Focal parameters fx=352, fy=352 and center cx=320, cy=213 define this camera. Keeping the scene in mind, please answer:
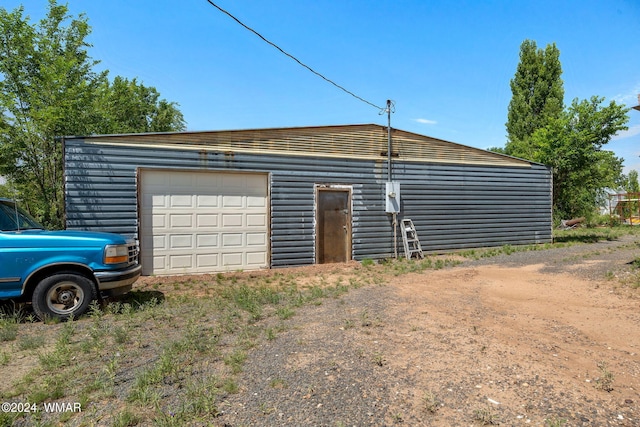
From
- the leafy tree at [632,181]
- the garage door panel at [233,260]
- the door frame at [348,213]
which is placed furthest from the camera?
the leafy tree at [632,181]

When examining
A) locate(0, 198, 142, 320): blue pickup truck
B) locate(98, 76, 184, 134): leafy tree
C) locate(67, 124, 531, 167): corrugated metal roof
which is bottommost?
locate(0, 198, 142, 320): blue pickup truck

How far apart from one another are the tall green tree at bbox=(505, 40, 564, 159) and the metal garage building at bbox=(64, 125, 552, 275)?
18.3 meters

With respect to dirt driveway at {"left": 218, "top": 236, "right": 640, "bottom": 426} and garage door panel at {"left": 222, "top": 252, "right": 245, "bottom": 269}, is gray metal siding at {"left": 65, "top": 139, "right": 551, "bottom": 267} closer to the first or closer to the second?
garage door panel at {"left": 222, "top": 252, "right": 245, "bottom": 269}

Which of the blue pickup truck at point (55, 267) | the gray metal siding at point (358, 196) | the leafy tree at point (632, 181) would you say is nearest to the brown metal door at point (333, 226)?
the gray metal siding at point (358, 196)

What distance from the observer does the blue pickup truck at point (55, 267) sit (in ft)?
15.4

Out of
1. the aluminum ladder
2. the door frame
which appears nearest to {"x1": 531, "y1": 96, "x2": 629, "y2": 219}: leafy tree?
the aluminum ladder

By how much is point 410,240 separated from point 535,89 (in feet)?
79.0

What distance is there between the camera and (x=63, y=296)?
4957 mm

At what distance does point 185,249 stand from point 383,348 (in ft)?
21.2

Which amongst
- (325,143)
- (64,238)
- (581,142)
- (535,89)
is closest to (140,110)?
(325,143)

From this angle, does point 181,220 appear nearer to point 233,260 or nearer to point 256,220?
point 233,260

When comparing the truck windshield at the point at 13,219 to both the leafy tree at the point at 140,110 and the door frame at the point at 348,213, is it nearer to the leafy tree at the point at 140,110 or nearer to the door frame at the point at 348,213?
the door frame at the point at 348,213

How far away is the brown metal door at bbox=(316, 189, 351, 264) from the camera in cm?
996

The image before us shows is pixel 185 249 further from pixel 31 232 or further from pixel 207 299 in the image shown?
pixel 31 232
